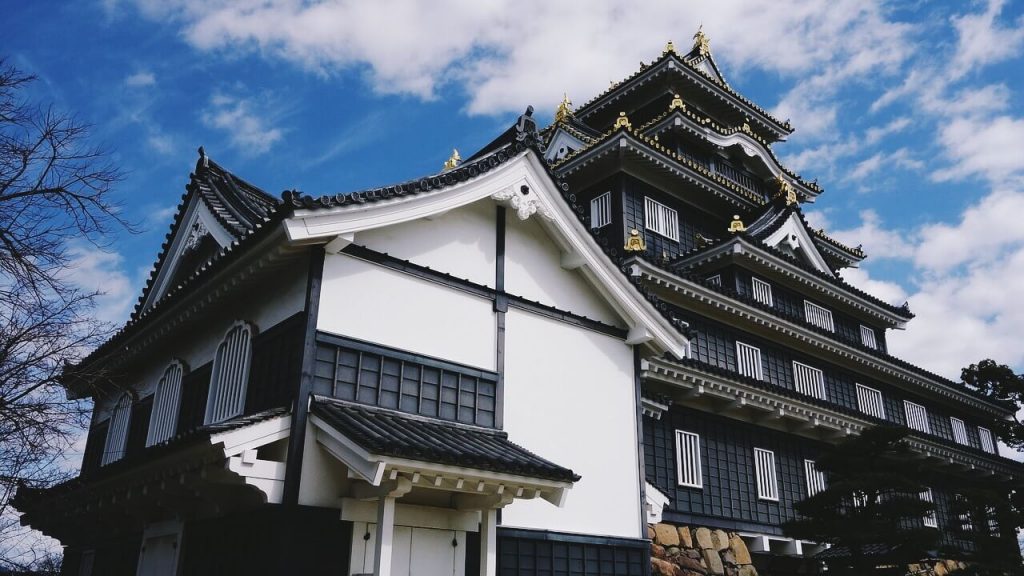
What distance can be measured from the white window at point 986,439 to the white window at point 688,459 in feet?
74.5

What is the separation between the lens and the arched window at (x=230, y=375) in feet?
39.9

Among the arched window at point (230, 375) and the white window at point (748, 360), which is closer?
the arched window at point (230, 375)

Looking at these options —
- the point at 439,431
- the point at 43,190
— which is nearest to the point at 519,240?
the point at 439,431

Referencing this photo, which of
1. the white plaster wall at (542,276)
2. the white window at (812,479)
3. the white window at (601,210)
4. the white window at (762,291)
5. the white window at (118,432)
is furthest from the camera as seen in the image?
the white window at (762,291)

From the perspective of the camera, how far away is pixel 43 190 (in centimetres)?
1025

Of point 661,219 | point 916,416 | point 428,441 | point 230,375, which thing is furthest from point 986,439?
point 230,375

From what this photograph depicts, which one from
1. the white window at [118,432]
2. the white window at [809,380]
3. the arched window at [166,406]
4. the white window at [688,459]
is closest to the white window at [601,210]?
the white window at [688,459]

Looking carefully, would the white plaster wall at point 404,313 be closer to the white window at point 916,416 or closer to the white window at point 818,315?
the white window at point 818,315

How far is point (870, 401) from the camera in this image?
29312mm

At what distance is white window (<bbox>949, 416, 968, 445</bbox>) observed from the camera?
34062mm

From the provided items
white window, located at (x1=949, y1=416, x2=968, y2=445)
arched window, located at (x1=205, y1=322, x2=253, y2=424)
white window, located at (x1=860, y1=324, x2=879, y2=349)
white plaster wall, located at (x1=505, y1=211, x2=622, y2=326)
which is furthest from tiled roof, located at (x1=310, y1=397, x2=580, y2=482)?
white window, located at (x1=949, y1=416, x2=968, y2=445)

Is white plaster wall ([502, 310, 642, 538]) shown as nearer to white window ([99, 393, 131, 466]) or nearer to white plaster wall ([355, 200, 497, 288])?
white plaster wall ([355, 200, 497, 288])

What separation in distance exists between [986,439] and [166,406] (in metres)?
36.8

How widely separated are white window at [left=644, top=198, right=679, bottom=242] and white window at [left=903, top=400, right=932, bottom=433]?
13.2 m
